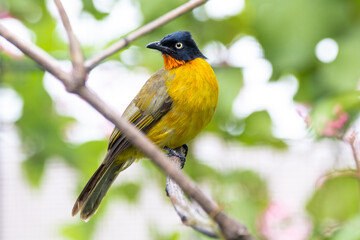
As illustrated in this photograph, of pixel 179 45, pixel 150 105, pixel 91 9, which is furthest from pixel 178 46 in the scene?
pixel 91 9

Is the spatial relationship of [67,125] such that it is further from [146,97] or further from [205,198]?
[205,198]

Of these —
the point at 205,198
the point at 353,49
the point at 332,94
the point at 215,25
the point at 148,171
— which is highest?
the point at 205,198

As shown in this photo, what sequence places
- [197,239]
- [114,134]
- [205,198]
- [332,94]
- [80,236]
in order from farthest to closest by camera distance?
[80,236] → [197,239] → [332,94] → [114,134] → [205,198]

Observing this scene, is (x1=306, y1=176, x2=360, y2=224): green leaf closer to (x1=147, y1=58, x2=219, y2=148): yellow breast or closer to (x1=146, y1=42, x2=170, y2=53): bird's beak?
(x1=147, y1=58, x2=219, y2=148): yellow breast

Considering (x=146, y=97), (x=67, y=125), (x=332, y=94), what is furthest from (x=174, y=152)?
(x=67, y=125)

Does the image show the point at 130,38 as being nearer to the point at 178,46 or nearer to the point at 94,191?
the point at 94,191

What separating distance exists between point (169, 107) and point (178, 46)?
28 cm

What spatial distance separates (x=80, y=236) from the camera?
2691 mm

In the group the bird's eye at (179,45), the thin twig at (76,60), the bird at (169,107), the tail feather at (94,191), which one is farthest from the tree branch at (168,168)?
the bird's eye at (179,45)

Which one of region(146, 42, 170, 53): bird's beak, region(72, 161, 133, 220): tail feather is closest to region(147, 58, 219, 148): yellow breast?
region(146, 42, 170, 53): bird's beak

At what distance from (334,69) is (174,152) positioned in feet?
2.36

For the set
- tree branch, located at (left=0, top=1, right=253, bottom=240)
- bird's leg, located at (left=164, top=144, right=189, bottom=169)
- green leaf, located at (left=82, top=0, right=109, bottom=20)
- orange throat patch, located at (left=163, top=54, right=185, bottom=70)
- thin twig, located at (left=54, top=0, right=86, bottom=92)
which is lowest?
bird's leg, located at (left=164, top=144, right=189, bottom=169)

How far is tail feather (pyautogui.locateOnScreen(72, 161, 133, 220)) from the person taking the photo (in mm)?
1736

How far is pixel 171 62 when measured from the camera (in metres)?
2.21
